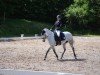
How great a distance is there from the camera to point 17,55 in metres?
20.5

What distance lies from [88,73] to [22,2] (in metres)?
37.5

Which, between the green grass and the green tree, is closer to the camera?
the green grass

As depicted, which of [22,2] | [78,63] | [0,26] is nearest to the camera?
[78,63]

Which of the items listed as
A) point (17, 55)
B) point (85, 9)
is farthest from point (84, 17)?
point (17, 55)

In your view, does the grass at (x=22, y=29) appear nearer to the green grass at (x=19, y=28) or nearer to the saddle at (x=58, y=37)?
the green grass at (x=19, y=28)

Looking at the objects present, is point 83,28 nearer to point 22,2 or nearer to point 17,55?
point 22,2

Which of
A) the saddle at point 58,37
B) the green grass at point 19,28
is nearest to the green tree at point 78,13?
the green grass at point 19,28

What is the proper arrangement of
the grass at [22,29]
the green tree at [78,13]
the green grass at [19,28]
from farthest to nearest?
the green tree at [78,13] < the grass at [22,29] < the green grass at [19,28]

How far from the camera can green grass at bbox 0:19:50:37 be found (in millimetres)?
42594

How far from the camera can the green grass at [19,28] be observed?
1677 inches

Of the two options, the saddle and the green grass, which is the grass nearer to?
the green grass

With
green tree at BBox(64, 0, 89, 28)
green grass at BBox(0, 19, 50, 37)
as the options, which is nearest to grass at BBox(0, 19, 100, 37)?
green grass at BBox(0, 19, 50, 37)

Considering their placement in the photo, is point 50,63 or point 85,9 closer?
point 50,63

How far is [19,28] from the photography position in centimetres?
4412
